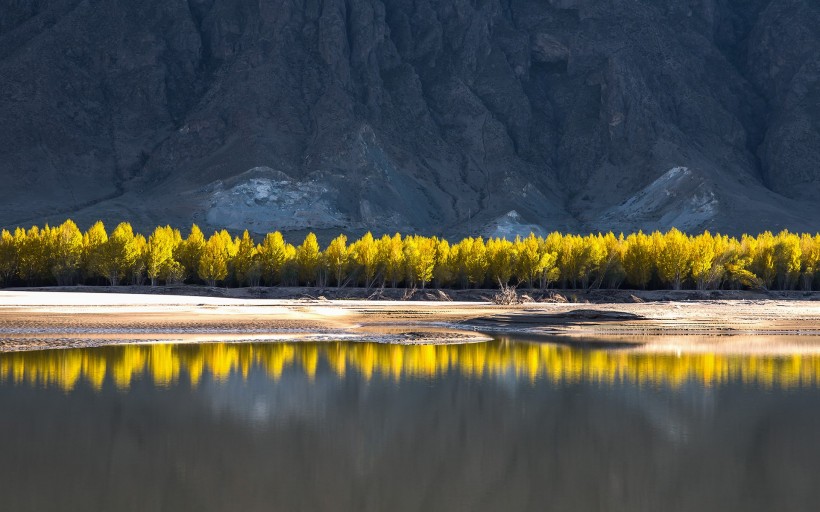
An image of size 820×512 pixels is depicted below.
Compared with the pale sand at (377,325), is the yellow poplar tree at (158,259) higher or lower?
higher

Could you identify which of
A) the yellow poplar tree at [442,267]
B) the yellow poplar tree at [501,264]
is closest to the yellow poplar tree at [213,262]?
the yellow poplar tree at [442,267]

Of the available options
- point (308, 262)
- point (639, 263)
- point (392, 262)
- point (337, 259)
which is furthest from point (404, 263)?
point (639, 263)

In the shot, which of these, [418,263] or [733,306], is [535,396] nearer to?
[733,306]

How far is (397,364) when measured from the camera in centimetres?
3856

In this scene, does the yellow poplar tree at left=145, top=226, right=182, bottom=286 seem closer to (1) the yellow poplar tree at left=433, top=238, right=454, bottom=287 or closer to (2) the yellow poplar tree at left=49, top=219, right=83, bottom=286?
(2) the yellow poplar tree at left=49, top=219, right=83, bottom=286

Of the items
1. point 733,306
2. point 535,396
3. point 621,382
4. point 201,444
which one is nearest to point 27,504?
point 201,444

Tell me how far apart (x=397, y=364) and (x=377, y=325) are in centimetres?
2172

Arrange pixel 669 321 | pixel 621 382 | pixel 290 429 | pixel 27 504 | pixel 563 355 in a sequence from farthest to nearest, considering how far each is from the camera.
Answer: pixel 669 321 < pixel 563 355 < pixel 621 382 < pixel 290 429 < pixel 27 504

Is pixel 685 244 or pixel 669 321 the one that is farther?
pixel 685 244

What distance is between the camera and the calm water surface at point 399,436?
60.7 ft

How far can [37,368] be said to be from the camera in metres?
34.2

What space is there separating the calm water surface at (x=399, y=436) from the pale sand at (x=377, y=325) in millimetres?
10427

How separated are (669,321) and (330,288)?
50.0m

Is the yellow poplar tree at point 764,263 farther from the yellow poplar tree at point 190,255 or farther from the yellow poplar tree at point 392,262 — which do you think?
the yellow poplar tree at point 190,255
